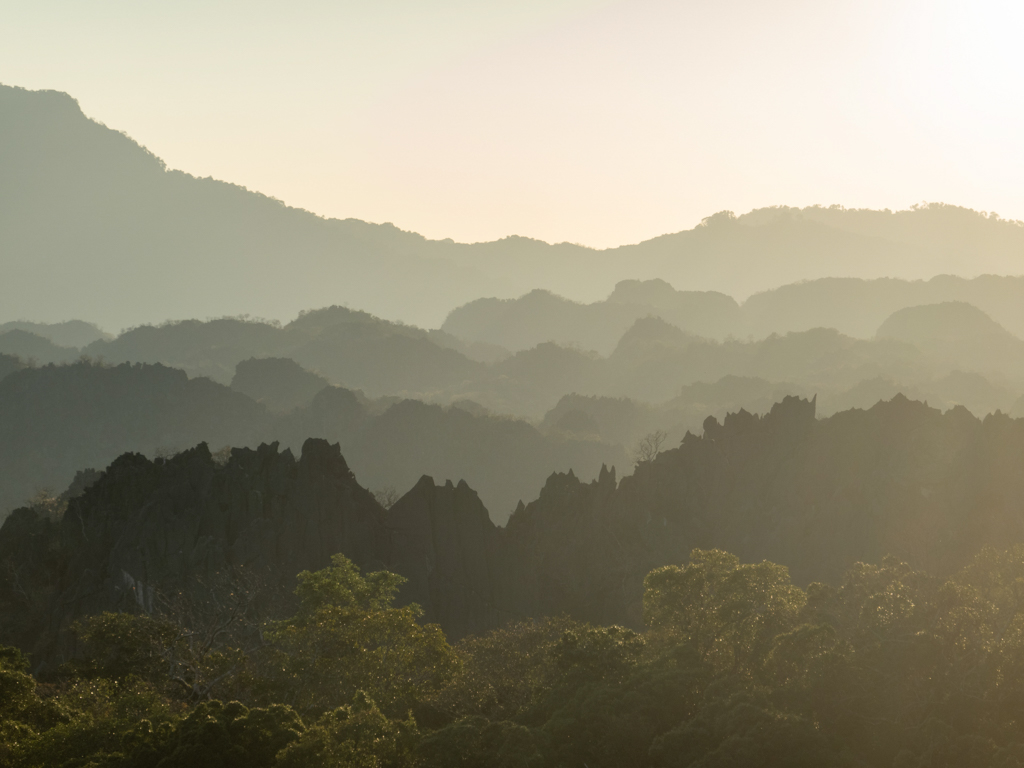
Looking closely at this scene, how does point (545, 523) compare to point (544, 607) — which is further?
point (545, 523)

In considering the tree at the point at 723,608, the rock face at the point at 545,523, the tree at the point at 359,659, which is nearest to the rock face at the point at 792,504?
the rock face at the point at 545,523

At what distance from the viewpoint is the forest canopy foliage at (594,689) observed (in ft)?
97.2

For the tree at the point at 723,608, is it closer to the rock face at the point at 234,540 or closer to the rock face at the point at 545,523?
the rock face at the point at 545,523

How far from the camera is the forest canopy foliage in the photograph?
2964cm

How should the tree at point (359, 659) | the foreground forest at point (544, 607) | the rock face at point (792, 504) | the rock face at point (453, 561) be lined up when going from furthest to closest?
the rock face at point (792, 504)
the rock face at point (453, 561)
the tree at point (359, 659)
the foreground forest at point (544, 607)

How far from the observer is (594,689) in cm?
3734

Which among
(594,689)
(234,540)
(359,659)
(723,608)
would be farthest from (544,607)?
(594,689)

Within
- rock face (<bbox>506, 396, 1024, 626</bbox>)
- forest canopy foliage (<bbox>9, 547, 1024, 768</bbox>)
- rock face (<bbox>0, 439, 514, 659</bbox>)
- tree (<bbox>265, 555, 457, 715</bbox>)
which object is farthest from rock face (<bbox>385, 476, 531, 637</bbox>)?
tree (<bbox>265, 555, 457, 715</bbox>)

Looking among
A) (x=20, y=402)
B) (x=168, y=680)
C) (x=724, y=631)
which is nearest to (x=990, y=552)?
(x=724, y=631)

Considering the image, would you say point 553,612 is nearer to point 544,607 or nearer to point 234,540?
point 544,607

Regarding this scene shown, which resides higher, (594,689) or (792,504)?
(792,504)

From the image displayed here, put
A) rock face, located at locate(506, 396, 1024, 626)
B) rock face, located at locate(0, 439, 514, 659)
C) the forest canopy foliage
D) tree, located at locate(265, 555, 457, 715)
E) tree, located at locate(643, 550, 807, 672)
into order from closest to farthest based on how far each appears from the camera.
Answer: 1. the forest canopy foliage
2. tree, located at locate(265, 555, 457, 715)
3. tree, located at locate(643, 550, 807, 672)
4. rock face, located at locate(0, 439, 514, 659)
5. rock face, located at locate(506, 396, 1024, 626)

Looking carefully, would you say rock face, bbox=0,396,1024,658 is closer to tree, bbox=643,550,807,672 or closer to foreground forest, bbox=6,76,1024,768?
foreground forest, bbox=6,76,1024,768

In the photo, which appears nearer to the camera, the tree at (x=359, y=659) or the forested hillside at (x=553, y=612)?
the forested hillside at (x=553, y=612)
